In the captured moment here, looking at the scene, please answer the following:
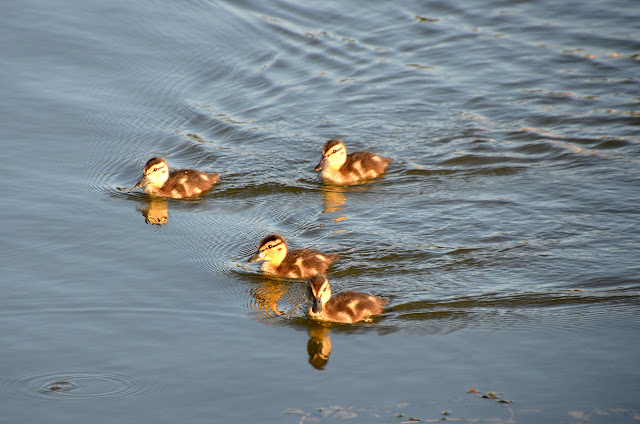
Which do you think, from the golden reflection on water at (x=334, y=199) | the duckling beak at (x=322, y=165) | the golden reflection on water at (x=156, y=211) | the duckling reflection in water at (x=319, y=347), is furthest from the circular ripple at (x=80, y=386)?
the duckling beak at (x=322, y=165)

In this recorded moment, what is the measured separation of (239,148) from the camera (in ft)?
32.3

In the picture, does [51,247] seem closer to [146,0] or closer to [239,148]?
[239,148]

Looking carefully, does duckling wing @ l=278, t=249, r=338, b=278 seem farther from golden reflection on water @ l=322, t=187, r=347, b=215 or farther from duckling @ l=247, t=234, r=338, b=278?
golden reflection on water @ l=322, t=187, r=347, b=215

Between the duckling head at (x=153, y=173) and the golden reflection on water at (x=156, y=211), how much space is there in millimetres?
156

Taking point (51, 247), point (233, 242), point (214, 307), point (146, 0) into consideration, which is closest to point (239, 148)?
point (233, 242)

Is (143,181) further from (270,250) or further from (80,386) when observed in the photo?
(80,386)

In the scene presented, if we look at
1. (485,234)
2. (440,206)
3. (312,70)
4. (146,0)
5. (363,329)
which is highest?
(146,0)

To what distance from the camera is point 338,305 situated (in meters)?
6.11

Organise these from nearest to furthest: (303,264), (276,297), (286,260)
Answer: (276,297)
(303,264)
(286,260)

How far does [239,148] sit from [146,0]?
16.4 feet

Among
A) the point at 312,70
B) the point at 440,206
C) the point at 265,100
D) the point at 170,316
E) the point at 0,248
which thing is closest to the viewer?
the point at 170,316

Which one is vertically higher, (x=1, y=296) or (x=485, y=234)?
(x=485, y=234)

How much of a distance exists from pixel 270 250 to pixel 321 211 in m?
1.53

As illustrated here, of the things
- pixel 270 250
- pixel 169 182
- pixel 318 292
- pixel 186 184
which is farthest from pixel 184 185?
pixel 318 292
